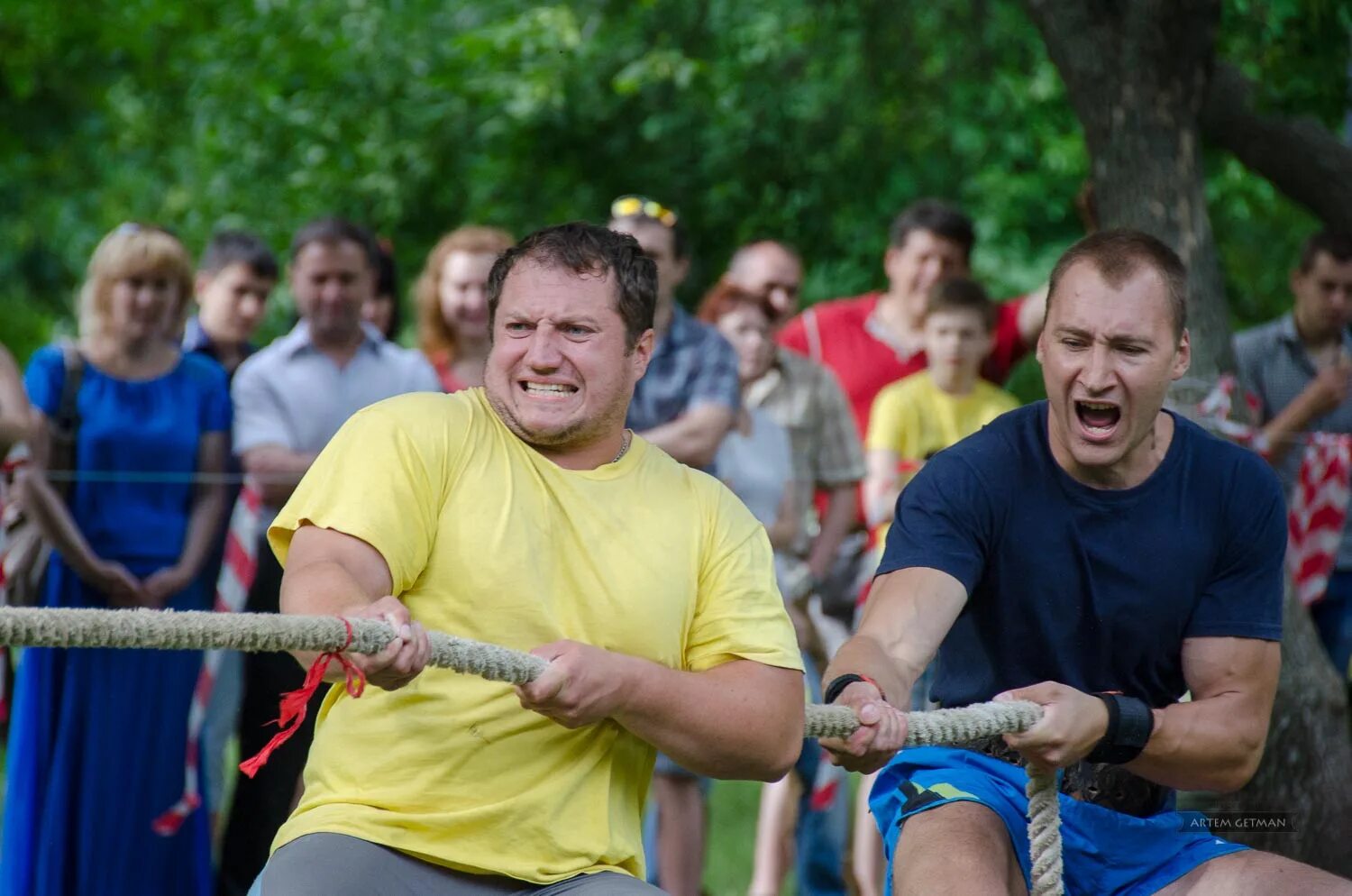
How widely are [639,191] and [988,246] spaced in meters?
2.23

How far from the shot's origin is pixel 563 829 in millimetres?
3201

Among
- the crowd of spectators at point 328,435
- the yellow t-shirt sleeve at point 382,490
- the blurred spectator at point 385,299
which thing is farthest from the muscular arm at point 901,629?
the blurred spectator at point 385,299

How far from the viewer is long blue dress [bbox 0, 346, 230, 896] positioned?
5.65 meters

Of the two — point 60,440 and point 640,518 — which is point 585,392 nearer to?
point 640,518

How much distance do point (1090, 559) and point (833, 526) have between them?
9.95ft

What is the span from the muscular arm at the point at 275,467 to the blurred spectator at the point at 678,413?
1.08m

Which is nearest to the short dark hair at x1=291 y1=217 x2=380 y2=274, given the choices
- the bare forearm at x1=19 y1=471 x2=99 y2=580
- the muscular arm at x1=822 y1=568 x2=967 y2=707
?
the bare forearm at x1=19 y1=471 x2=99 y2=580

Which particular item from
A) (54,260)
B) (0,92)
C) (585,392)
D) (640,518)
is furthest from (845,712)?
(54,260)

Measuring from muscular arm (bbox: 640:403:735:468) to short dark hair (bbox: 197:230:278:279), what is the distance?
1784 millimetres

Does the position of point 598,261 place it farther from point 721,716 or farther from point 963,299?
point 963,299

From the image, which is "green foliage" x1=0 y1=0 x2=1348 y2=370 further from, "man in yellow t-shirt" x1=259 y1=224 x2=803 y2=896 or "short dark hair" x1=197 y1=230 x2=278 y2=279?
"man in yellow t-shirt" x1=259 y1=224 x2=803 y2=896

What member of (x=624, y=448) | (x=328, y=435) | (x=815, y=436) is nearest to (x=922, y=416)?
(x=815, y=436)

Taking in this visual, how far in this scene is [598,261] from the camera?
3408 mm

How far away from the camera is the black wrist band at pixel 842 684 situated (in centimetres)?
342
